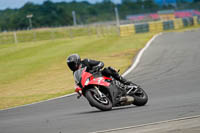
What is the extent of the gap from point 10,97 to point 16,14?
64558 millimetres

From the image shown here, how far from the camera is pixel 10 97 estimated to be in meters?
16.4

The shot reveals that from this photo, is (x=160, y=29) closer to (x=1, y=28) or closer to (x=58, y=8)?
(x=1, y=28)

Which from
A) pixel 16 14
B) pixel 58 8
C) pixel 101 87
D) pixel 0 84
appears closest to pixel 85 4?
pixel 58 8

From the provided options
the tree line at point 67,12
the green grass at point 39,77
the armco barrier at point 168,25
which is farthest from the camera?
the tree line at point 67,12

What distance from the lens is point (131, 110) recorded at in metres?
9.38

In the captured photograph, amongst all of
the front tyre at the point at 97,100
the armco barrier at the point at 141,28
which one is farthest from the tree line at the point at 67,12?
the front tyre at the point at 97,100

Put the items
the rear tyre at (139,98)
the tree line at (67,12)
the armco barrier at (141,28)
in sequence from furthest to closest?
the tree line at (67,12), the armco barrier at (141,28), the rear tyre at (139,98)

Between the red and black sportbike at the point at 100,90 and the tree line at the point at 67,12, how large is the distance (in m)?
65.3

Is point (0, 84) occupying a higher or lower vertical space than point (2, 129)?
lower

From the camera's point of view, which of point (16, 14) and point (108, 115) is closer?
point (108, 115)

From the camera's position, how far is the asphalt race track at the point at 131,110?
7.89 meters

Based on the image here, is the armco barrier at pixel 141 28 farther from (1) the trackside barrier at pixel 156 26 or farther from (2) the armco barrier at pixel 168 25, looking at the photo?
(2) the armco barrier at pixel 168 25

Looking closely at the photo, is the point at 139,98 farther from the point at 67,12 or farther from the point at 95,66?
the point at 67,12

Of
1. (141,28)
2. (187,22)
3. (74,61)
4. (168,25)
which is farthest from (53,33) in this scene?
(74,61)
